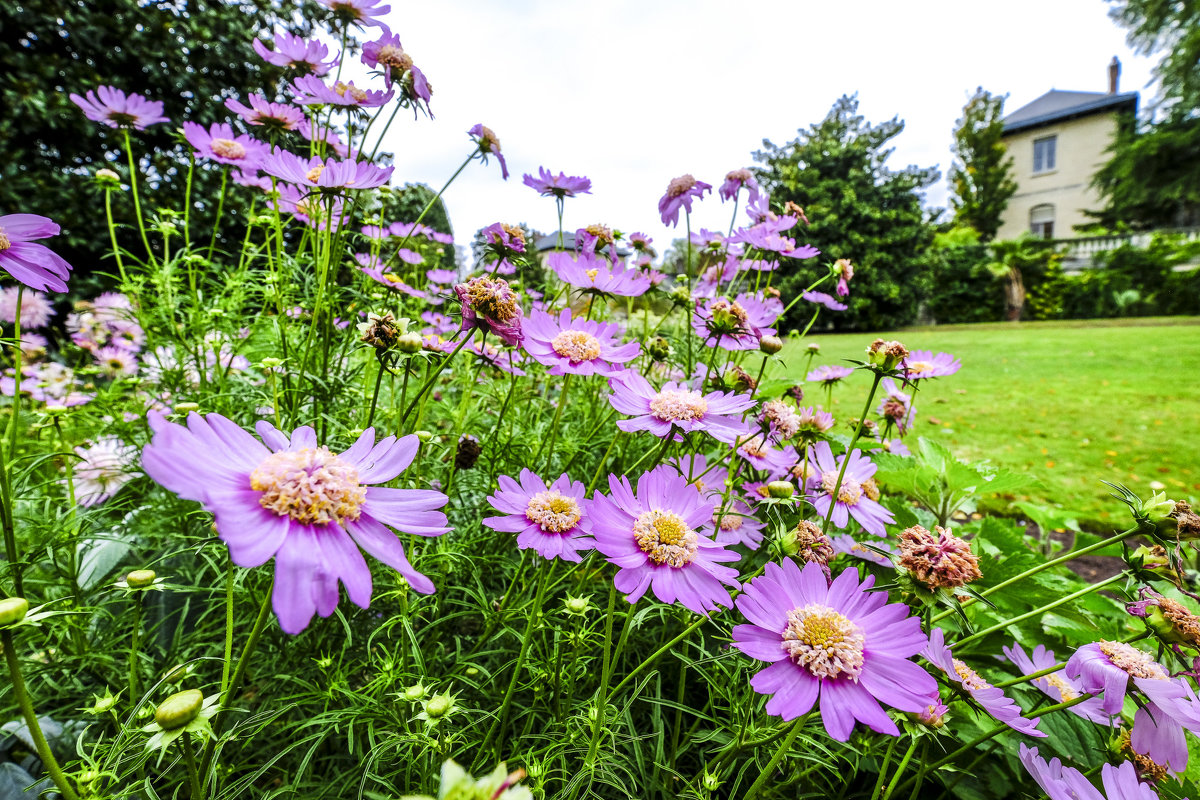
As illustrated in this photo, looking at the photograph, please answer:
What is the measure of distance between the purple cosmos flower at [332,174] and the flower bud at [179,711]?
2.17ft

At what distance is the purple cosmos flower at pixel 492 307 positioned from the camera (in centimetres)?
69

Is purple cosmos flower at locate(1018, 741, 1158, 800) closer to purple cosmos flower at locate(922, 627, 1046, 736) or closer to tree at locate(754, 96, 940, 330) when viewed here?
purple cosmos flower at locate(922, 627, 1046, 736)

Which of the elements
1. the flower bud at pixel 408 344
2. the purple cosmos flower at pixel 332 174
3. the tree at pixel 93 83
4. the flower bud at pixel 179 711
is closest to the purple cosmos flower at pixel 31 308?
the tree at pixel 93 83

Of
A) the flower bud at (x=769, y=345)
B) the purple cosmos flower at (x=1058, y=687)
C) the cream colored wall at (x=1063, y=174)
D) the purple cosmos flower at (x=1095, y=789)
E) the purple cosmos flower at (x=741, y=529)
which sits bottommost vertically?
the purple cosmos flower at (x=1058, y=687)

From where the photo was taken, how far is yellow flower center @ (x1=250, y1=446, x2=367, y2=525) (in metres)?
0.42

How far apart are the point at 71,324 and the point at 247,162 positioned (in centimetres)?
225

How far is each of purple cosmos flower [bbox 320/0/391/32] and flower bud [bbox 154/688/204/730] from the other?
44.1 inches

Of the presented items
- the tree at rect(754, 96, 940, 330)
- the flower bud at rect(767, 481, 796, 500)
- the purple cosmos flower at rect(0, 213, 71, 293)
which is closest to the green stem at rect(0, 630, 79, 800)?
the purple cosmos flower at rect(0, 213, 71, 293)

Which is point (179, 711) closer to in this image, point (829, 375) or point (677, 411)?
point (677, 411)

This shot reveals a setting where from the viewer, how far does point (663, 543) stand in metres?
0.64

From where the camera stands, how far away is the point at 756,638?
0.55 meters

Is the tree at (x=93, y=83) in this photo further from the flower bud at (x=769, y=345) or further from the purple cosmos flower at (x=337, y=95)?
the flower bud at (x=769, y=345)

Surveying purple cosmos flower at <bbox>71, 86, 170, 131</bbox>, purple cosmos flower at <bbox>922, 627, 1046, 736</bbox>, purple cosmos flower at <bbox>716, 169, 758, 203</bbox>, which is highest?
purple cosmos flower at <bbox>71, 86, 170, 131</bbox>

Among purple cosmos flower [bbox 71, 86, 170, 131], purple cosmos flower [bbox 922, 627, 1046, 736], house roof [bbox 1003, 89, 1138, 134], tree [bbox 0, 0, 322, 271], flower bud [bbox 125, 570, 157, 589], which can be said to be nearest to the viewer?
flower bud [bbox 125, 570, 157, 589]
